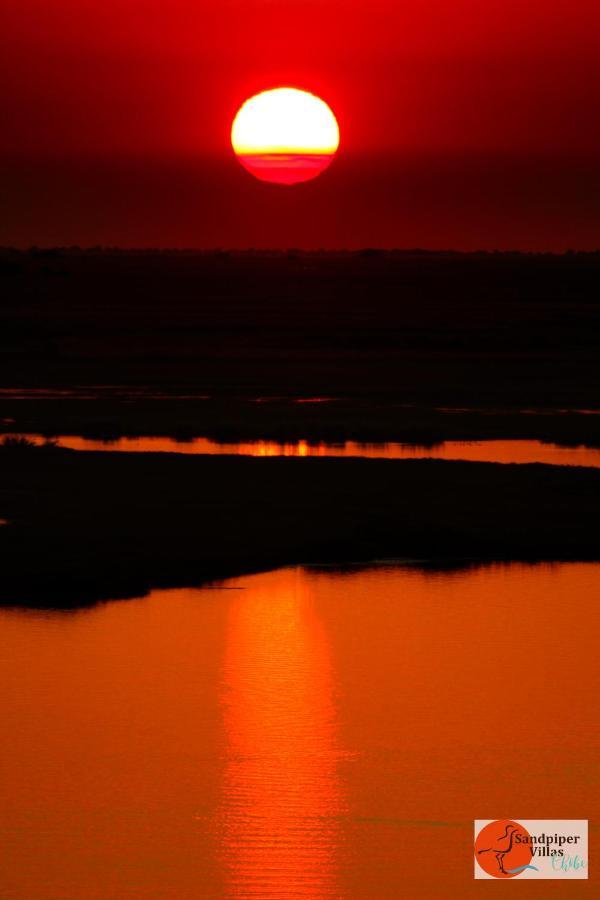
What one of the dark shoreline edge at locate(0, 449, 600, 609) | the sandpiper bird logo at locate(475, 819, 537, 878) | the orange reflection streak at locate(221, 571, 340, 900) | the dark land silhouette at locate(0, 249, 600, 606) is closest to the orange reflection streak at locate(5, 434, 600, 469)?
the dark land silhouette at locate(0, 249, 600, 606)

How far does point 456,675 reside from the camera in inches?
591

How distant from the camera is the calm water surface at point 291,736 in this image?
34.8 feet

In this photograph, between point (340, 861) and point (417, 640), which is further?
point (417, 640)

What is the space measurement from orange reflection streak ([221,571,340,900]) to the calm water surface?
22mm

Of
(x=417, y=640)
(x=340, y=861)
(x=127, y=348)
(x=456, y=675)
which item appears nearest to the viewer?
(x=340, y=861)

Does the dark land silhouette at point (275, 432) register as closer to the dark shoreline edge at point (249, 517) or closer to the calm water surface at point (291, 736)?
the dark shoreline edge at point (249, 517)

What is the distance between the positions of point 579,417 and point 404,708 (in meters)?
23.8

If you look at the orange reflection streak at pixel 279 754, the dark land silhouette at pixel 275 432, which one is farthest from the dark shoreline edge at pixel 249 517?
the orange reflection streak at pixel 279 754

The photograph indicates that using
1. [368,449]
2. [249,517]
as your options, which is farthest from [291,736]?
[368,449]

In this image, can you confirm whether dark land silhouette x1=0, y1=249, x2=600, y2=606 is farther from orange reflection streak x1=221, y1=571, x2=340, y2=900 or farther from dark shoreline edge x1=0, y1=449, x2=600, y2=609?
orange reflection streak x1=221, y1=571, x2=340, y2=900

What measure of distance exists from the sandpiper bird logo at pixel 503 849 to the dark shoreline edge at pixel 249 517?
7.41 meters

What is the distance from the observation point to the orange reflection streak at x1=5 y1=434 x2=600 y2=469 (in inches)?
1173

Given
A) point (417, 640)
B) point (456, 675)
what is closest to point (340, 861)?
point (456, 675)

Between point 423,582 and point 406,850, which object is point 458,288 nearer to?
point 423,582
